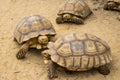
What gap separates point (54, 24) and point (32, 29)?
1486mm

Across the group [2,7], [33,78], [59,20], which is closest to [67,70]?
[33,78]

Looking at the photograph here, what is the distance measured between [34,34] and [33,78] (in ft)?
3.37

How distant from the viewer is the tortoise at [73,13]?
724 centimetres

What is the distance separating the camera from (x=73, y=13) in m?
7.22

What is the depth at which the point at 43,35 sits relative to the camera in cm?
582

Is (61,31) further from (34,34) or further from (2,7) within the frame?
(2,7)

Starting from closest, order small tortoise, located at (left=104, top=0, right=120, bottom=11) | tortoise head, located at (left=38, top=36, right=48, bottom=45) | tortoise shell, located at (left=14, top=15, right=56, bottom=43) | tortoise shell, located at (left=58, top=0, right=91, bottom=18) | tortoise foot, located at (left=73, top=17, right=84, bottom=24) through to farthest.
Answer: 1. tortoise head, located at (left=38, top=36, right=48, bottom=45)
2. tortoise shell, located at (left=14, top=15, right=56, bottom=43)
3. tortoise foot, located at (left=73, top=17, right=84, bottom=24)
4. tortoise shell, located at (left=58, top=0, right=91, bottom=18)
5. small tortoise, located at (left=104, top=0, right=120, bottom=11)

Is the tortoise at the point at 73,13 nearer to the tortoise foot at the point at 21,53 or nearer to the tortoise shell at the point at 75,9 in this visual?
the tortoise shell at the point at 75,9

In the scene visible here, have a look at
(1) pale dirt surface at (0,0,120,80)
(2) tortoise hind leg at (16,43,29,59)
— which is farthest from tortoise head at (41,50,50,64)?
(2) tortoise hind leg at (16,43,29,59)

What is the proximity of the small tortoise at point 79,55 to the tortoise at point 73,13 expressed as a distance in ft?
6.66

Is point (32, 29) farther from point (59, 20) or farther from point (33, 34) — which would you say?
point (59, 20)

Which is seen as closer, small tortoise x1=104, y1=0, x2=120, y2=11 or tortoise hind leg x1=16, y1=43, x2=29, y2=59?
tortoise hind leg x1=16, y1=43, x2=29, y2=59

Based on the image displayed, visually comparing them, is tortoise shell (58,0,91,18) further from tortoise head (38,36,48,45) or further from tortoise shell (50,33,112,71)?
tortoise shell (50,33,112,71)

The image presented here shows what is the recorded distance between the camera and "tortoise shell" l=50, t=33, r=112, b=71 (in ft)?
16.3
